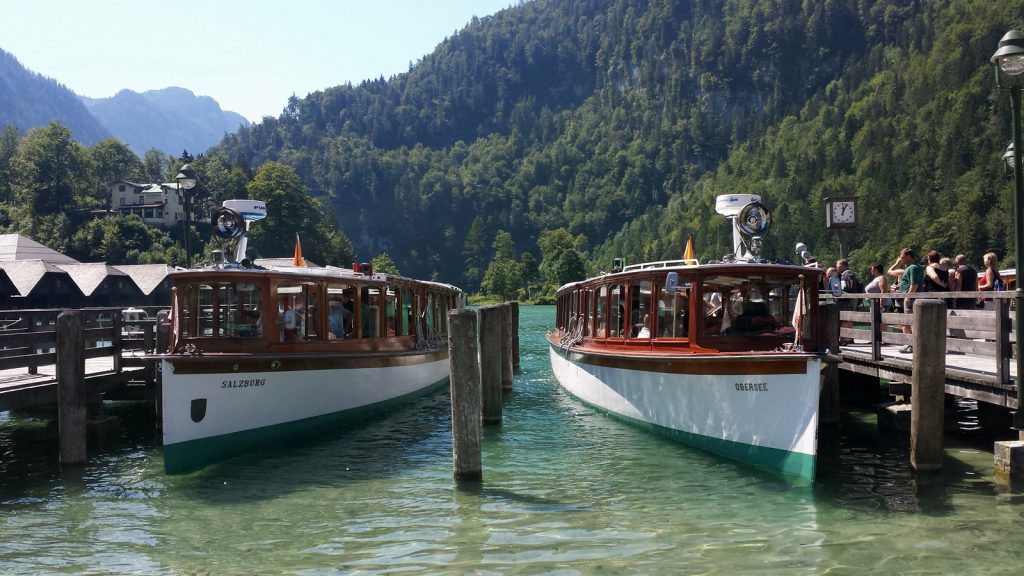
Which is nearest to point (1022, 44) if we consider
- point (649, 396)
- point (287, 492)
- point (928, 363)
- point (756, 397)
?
point (928, 363)

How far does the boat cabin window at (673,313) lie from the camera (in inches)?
587

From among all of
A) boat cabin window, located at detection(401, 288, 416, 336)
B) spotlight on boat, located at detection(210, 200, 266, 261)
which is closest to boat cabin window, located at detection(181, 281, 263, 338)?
spotlight on boat, located at detection(210, 200, 266, 261)

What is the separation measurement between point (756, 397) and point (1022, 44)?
6.24m

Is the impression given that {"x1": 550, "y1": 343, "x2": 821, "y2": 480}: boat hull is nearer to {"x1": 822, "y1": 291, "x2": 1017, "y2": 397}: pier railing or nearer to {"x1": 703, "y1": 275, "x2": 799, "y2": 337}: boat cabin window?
{"x1": 703, "y1": 275, "x2": 799, "y2": 337}: boat cabin window

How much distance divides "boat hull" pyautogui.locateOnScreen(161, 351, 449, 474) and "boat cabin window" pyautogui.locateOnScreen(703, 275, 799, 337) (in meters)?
7.79

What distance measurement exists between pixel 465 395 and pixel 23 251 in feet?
227

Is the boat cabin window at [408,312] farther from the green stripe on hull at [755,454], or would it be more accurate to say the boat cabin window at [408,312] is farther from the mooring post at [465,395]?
the mooring post at [465,395]

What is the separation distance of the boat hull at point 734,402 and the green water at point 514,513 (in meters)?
0.39

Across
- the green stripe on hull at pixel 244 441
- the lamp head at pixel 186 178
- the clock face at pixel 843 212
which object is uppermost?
the lamp head at pixel 186 178

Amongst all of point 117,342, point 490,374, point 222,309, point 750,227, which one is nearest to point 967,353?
point 750,227

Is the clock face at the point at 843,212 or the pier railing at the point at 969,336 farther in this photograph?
the clock face at the point at 843,212

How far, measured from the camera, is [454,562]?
32.3 ft

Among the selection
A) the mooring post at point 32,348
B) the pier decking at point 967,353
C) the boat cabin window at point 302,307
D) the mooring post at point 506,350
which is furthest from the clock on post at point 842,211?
the mooring post at point 32,348

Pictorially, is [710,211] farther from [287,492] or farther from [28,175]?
[287,492]
